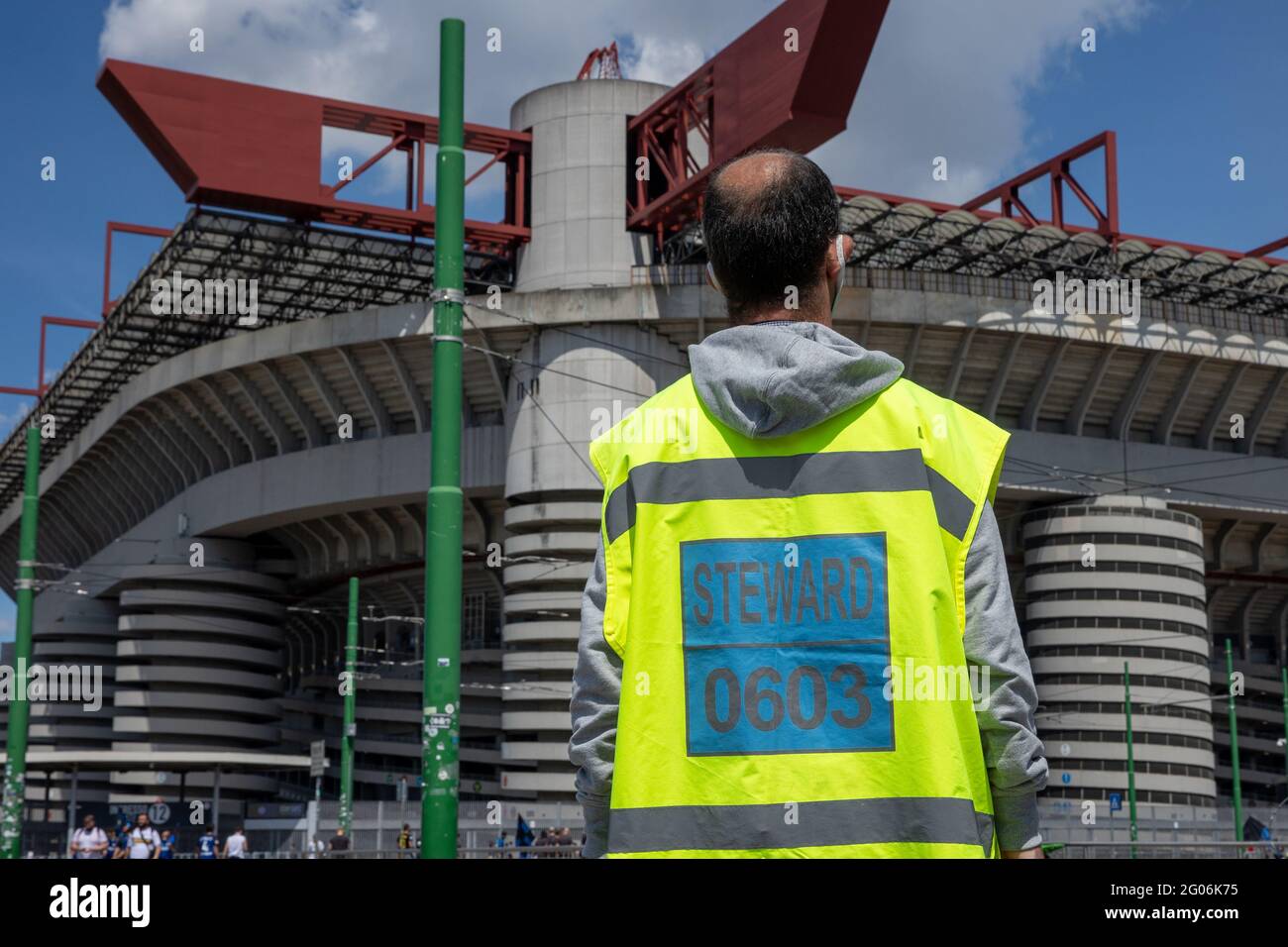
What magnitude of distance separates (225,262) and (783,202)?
40.9 meters

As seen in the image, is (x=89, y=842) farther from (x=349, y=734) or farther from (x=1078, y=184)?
(x=1078, y=184)

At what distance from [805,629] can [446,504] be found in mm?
10248

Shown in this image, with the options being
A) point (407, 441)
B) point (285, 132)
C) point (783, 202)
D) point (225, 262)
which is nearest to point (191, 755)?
point (407, 441)

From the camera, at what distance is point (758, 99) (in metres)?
34.2

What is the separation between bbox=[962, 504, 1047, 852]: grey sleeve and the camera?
8.75 feet

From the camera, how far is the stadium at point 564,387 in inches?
1490

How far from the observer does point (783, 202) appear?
9.65ft

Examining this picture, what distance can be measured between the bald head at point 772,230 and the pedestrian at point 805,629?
0.42ft

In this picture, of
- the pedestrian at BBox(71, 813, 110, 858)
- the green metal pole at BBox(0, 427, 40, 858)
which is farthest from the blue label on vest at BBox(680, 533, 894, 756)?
the pedestrian at BBox(71, 813, 110, 858)

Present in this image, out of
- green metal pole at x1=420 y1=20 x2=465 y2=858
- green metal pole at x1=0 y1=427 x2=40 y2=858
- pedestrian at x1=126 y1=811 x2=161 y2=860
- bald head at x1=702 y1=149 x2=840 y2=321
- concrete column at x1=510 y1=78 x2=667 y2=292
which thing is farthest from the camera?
concrete column at x1=510 y1=78 x2=667 y2=292

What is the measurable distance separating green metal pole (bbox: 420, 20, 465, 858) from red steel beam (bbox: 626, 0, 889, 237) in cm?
1826

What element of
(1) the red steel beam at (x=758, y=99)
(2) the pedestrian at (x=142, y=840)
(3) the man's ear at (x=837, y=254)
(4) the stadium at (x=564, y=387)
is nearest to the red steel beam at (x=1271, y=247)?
(4) the stadium at (x=564, y=387)

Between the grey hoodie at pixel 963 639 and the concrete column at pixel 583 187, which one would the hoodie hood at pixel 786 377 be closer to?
the grey hoodie at pixel 963 639

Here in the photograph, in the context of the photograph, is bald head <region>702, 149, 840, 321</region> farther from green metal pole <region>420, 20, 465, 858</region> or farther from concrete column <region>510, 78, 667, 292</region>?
concrete column <region>510, 78, 667, 292</region>
